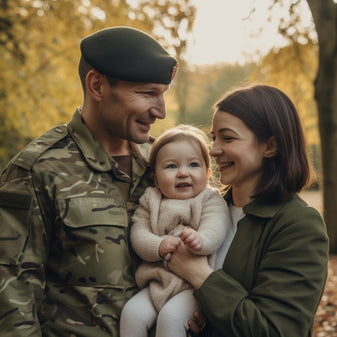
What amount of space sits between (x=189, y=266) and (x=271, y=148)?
28.3 inches

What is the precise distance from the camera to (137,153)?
2.84 meters

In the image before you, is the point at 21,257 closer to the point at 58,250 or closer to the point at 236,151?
the point at 58,250

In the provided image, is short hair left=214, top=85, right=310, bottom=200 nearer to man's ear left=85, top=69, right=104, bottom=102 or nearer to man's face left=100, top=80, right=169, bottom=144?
man's face left=100, top=80, right=169, bottom=144

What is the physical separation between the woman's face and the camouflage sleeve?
976mm

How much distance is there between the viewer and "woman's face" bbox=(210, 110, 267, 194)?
228cm

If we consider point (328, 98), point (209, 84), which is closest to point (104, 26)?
point (328, 98)

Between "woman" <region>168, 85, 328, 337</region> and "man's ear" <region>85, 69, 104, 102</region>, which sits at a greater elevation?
"man's ear" <region>85, 69, 104, 102</region>

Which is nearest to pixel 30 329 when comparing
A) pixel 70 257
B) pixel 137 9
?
pixel 70 257

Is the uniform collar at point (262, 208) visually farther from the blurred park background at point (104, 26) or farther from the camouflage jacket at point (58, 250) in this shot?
the blurred park background at point (104, 26)

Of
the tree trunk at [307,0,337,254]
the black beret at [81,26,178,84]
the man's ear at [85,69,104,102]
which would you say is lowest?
the tree trunk at [307,0,337,254]

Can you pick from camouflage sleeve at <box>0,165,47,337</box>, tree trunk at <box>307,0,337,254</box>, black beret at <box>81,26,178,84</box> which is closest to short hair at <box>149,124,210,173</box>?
black beret at <box>81,26,178,84</box>

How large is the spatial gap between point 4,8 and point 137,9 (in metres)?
2.74

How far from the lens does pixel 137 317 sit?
2275 mm

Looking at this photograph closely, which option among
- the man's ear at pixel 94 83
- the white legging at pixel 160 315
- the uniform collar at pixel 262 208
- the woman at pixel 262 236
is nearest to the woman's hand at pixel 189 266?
the woman at pixel 262 236
